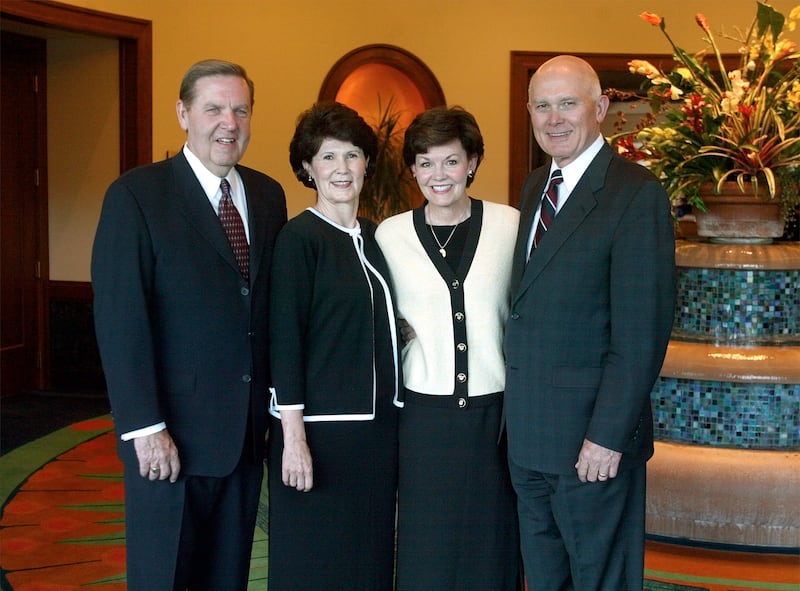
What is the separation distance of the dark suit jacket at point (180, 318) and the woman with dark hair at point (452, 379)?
0.45m

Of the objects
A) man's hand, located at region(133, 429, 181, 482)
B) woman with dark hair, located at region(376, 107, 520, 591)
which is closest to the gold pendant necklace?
woman with dark hair, located at region(376, 107, 520, 591)

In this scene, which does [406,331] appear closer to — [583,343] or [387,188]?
[583,343]

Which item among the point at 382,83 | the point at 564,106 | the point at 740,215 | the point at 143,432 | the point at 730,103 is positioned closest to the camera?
the point at 143,432

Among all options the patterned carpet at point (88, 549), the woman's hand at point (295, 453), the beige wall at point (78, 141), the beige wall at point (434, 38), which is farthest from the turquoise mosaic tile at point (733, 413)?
the beige wall at point (78, 141)

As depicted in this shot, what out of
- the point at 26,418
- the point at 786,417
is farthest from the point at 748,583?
the point at 26,418

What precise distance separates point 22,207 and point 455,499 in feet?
19.4

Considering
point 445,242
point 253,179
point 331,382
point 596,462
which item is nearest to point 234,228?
point 253,179

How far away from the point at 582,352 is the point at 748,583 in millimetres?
1814

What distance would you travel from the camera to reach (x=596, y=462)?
2.55 m

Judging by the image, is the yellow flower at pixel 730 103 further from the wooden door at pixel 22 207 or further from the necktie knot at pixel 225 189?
the wooden door at pixel 22 207

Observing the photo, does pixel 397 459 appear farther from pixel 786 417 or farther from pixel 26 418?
pixel 26 418

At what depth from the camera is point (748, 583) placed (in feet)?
12.5

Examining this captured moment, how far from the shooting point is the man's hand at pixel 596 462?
2.54 m

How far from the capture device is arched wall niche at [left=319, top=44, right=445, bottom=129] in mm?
7887
